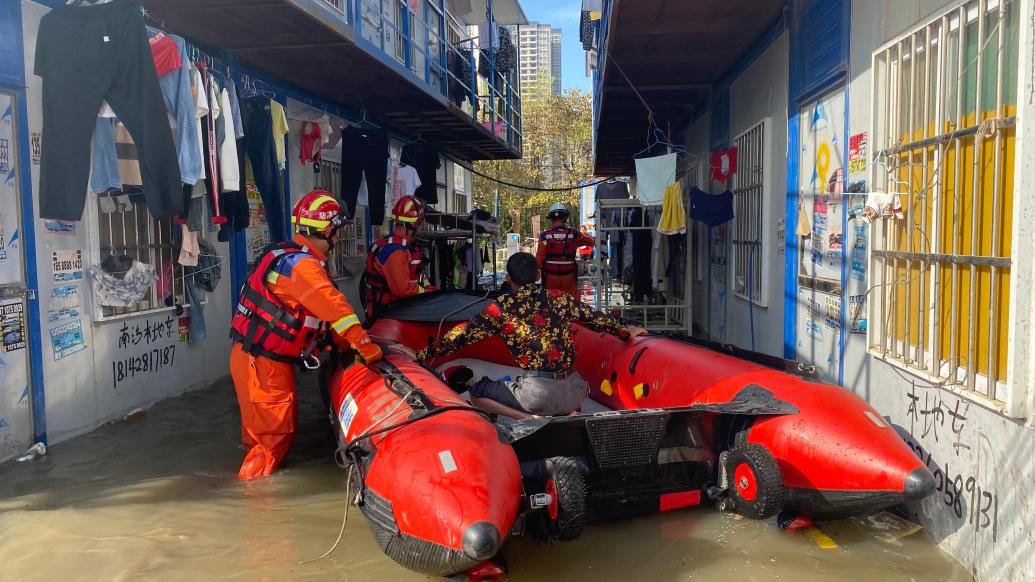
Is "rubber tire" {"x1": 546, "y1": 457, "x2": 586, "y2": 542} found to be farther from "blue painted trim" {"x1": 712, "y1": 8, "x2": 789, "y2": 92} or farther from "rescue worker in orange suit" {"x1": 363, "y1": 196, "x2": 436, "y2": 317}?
"blue painted trim" {"x1": 712, "y1": 8, "x2": 789, "y2": 92}

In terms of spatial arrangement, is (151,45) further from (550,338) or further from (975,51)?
(975,51)

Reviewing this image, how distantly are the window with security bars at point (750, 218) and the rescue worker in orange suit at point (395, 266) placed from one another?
3.11m

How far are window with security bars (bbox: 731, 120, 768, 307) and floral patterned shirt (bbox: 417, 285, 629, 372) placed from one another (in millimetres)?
3261

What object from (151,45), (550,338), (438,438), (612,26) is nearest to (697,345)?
(550,338)

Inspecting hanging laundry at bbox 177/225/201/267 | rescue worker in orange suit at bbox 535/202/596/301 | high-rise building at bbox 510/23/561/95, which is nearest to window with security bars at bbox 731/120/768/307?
rescue worker in orange suit at bbox 535/202/596/301

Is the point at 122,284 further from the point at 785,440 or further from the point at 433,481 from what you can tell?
the point at 785,440

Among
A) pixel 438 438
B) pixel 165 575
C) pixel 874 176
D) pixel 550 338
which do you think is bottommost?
pixel 165 575

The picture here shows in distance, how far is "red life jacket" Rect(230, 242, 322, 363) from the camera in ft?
14.2

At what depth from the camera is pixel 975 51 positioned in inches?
121

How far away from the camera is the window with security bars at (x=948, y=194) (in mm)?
2854

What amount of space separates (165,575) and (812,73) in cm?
522

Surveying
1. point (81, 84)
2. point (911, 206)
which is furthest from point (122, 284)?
point (911, 206)

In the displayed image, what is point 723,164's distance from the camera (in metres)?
8.15

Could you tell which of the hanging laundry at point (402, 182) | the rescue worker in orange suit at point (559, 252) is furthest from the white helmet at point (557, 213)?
the hanging laundry at point (402, 182)
